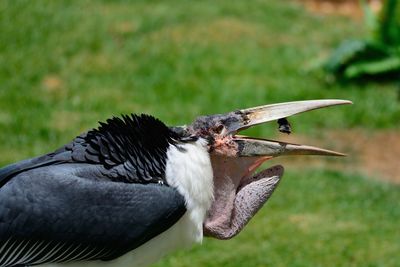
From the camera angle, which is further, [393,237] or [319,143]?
[319,143]

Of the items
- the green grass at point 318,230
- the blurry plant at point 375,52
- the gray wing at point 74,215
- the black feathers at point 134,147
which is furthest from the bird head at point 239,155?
the blurry plant at point 375,52

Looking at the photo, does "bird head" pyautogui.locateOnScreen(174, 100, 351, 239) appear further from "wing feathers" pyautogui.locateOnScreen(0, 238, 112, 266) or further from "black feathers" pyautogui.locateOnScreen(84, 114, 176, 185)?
"wing feathers" pyautogui.locateOnScreen(0, 238, 112, 266)

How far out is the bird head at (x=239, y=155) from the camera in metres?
4.47

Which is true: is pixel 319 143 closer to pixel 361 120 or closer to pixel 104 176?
pixel 361 120

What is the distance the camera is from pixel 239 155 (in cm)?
450

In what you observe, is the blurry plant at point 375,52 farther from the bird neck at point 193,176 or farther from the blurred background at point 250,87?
the bird neck at point 193,176

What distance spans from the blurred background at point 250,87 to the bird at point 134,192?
1847 mm

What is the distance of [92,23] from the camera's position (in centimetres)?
1027

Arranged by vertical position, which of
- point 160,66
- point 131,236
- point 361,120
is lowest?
point 361,120

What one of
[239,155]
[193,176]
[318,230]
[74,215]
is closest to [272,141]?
[239,155]

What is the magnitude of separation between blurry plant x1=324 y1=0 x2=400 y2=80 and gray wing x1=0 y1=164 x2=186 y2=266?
543 centimetres

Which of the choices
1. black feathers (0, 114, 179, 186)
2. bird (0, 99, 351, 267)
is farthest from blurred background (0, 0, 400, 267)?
black feathers (0, 114, 179, 186)

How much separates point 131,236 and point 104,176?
0.27m

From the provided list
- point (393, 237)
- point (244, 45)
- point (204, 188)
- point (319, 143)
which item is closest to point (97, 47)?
point (244, 45)
